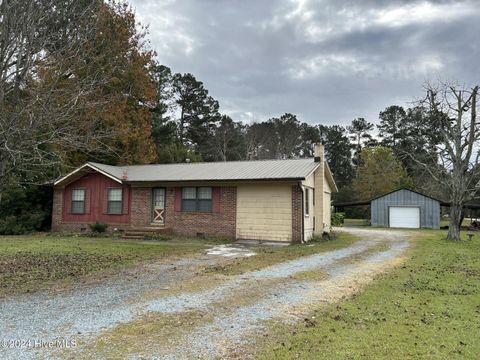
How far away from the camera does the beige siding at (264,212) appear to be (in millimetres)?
14750

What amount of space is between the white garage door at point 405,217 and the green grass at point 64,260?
73.2 ft

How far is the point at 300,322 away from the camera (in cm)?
487

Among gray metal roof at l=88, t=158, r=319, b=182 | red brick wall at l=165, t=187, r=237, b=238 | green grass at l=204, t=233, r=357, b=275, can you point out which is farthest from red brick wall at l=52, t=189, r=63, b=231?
green grass at l=204, t=233, r=357, b=275

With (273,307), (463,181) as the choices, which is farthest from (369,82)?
→ (273,307)

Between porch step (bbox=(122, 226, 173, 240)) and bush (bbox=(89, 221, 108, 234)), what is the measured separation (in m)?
1.48

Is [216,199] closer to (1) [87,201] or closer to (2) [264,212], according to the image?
(2) [264,212]

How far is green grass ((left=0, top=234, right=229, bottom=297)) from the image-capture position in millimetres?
7340

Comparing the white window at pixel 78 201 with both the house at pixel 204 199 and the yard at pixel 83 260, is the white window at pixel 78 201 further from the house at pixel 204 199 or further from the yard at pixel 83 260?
the yard at pixel 83 260

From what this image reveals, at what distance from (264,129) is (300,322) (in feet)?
145

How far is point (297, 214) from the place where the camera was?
14570mm

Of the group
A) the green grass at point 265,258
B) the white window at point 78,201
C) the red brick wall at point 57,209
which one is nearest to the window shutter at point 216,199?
the green grass at point 265,258

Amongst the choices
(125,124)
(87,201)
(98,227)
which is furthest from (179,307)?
(125,124)

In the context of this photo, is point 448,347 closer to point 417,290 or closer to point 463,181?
point 417,290

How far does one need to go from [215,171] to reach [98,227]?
243 inches
